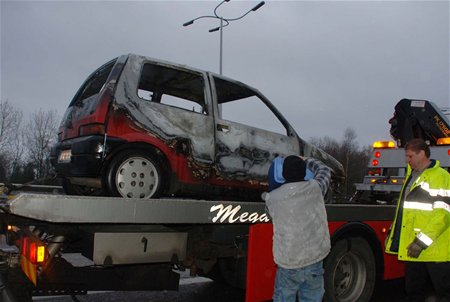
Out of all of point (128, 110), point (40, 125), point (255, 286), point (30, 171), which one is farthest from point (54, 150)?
point (40, 125)

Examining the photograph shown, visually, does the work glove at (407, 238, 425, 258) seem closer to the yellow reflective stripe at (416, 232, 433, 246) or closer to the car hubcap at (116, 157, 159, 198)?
the yellow reflective stripe at (416, 232, 433, 246)

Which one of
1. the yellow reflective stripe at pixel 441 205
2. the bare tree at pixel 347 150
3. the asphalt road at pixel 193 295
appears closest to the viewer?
the yellow reflective stripe at pixel 441 205

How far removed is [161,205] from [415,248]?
2.26m

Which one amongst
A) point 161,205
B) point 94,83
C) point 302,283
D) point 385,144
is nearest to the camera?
point 302,283

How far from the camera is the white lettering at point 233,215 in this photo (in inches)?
149

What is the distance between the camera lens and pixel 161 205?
11.2 feet

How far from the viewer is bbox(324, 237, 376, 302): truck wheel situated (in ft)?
15.9

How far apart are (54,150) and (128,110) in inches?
43.3

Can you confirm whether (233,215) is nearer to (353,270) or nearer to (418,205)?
(418,205)

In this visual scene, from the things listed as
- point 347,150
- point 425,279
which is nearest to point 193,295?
point 425,279

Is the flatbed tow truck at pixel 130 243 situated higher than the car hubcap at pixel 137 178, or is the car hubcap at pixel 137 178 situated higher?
the car hubcap at pixel 137 178

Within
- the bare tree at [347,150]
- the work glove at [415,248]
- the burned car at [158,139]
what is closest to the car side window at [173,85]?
the burned car at [158,139]

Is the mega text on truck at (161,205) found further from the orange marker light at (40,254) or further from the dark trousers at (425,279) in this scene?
Answer: the dark trousers at (425,279)

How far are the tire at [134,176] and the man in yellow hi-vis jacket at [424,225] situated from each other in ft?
7.68
